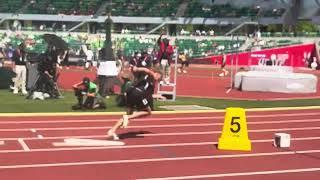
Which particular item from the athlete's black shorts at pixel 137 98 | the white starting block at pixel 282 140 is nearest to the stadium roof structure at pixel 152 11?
the white starting block at pixel 282 140

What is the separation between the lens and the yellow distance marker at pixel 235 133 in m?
10.4

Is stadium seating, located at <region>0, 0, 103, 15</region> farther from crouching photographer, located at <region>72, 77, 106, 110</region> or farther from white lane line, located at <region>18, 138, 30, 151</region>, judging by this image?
white lane line, located at <region>18, 138, 30, 151</region>

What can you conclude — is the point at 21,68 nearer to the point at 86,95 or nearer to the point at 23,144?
the point at 86,95

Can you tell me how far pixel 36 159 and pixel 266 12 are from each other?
5768cm

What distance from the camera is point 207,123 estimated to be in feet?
45.8

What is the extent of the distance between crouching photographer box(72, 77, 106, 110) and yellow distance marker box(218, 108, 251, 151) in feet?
19.2

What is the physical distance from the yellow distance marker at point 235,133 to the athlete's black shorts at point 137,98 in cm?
141

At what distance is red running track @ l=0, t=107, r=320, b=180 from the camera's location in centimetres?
845

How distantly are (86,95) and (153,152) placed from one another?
231 inches

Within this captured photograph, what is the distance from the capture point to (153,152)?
10.1 metres

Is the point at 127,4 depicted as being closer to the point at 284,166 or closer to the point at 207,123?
the point at 207,123

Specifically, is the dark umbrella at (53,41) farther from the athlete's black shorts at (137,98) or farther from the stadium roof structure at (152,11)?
the stadium roof structure at (152,11)

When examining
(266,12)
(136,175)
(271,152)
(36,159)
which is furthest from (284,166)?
(266,12)

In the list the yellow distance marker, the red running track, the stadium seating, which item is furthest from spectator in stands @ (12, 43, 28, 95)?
the stadium seating
